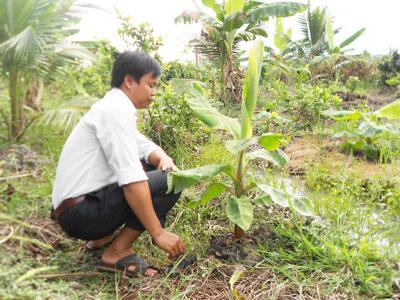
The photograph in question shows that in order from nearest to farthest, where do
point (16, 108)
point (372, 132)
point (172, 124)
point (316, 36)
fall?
point (372, 132) < point (172, 124) < point (16, 108) < point (316, 36)

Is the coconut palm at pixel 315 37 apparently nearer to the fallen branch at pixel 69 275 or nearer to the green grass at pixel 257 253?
the green grass at pixel 257 253

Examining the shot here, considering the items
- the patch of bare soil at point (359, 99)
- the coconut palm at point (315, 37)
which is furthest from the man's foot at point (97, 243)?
the coconut palm at point (315, 37)

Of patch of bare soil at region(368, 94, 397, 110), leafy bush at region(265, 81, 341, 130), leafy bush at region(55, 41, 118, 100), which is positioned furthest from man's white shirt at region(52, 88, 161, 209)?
patch of bare soil at region(368, 94, 397, 110)

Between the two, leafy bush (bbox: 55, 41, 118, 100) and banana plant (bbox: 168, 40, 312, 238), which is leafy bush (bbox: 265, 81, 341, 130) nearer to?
leafy bush (bbox: 55, 41, 118, 100)

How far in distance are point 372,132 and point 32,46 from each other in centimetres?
308

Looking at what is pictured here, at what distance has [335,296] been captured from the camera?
203cm

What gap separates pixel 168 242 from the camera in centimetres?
222

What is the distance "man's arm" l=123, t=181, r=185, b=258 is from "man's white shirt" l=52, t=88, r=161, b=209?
49 millimetres

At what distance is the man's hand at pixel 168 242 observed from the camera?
7.26ft

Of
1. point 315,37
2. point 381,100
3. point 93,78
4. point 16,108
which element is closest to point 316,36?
point 315,37

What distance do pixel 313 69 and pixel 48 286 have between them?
8933 millimetres

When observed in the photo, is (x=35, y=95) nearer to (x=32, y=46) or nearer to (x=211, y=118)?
(x=32, y=46)

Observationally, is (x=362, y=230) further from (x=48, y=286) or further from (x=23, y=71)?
(x=23, y=71)

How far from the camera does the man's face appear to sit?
2.35 meters
